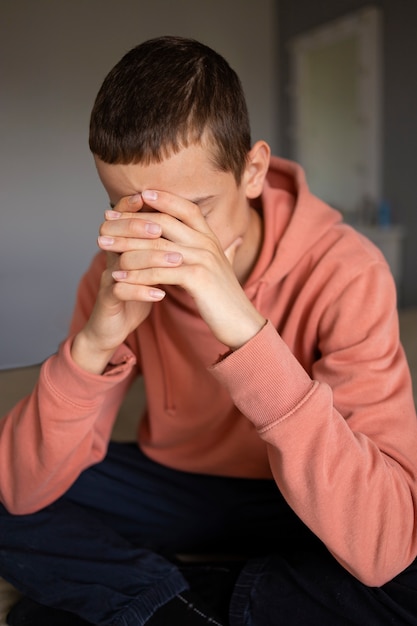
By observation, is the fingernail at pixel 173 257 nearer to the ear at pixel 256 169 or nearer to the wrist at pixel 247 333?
the wrist at pixel 247 333

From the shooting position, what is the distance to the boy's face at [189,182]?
784 mm

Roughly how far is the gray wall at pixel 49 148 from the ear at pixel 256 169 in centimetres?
280

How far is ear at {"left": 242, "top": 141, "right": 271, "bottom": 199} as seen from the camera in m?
0.94

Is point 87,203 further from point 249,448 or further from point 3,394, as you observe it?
point 249,448

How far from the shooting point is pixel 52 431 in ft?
3.02

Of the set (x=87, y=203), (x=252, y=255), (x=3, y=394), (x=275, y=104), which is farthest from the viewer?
(x=275, y=104)

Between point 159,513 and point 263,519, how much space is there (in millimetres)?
174

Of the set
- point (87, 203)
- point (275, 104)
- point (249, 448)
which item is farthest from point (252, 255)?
point (275, 104)

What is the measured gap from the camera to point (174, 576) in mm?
905

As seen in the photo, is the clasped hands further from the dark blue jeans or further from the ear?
the dark blue jeans

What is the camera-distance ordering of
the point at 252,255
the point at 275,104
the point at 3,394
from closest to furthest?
the point at 252,255
the point at 3,394
the point at 275,104

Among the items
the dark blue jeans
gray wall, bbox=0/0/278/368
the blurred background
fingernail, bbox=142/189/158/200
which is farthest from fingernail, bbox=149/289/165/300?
gray wall, bbox=0/0/278/368

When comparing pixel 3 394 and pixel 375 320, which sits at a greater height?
pixel 375 320

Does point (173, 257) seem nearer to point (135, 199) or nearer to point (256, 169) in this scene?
point (135, 199)
